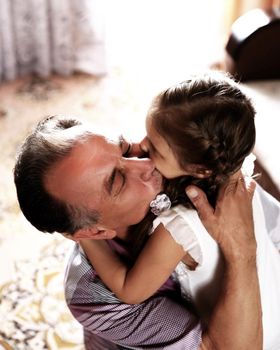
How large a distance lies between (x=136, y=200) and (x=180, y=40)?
2.21 metres

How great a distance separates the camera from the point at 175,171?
117 centimetres

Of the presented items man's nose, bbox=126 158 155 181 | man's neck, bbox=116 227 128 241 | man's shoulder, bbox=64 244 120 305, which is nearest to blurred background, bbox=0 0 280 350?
man's shoulder, bbox=64 244 120 305

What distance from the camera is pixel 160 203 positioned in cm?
119

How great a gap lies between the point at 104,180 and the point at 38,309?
2.89 feet

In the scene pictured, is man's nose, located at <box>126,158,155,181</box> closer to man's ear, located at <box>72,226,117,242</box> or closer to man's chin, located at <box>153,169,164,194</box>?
man's chin, located at <box>153,169,164,194</box>

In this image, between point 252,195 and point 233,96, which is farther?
point 252,195

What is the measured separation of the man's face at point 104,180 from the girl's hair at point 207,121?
9 centimetres

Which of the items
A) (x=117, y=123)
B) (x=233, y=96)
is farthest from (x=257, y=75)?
(x=233, y=96)

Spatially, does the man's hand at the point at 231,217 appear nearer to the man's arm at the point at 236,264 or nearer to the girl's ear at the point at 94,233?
the man's arm at the point at 236,264

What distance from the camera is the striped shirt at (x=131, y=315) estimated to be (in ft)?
4.26

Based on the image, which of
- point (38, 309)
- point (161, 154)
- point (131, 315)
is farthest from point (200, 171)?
point (38, 309)

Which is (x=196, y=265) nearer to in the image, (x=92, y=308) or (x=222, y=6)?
(x=92, y=308)

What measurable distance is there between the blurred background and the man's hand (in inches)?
30.9

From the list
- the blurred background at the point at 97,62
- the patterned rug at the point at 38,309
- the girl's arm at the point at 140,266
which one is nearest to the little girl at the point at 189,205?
the girl's arm at the point at 140,266
